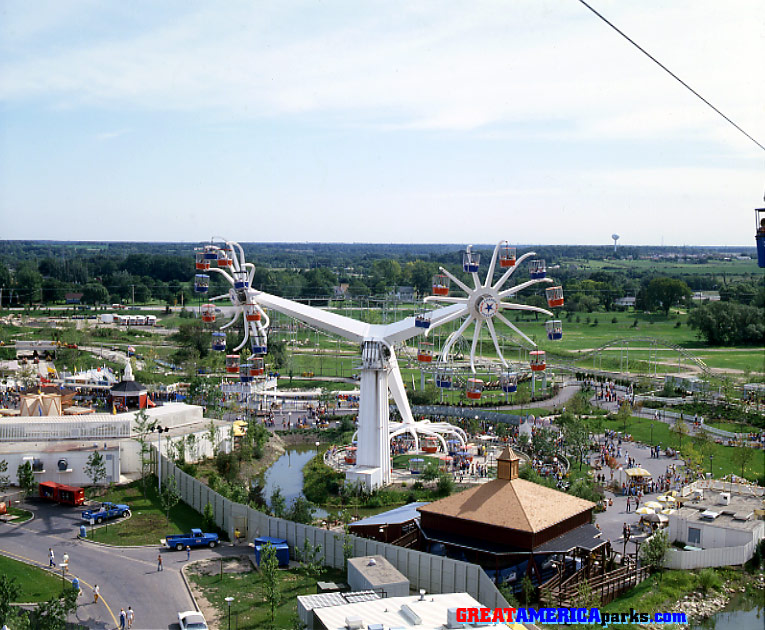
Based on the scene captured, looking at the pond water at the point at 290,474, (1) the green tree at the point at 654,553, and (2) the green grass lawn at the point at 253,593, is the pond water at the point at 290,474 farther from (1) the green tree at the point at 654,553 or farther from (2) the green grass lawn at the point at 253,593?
(1) the green tree at the point at 654,553

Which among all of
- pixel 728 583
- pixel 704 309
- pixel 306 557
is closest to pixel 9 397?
pixel 306 557

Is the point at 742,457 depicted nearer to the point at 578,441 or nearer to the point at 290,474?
the point at 578,441

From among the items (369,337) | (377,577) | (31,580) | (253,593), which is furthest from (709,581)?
(31,580)

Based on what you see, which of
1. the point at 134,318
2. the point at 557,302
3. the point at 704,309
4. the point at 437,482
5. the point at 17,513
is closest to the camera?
the point at 17,513

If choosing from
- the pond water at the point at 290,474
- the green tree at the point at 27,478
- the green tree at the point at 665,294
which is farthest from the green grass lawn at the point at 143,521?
the green tree at the point at 665,294

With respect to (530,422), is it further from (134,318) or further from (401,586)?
(134,318)

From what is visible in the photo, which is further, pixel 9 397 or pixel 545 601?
pixel 9 397
